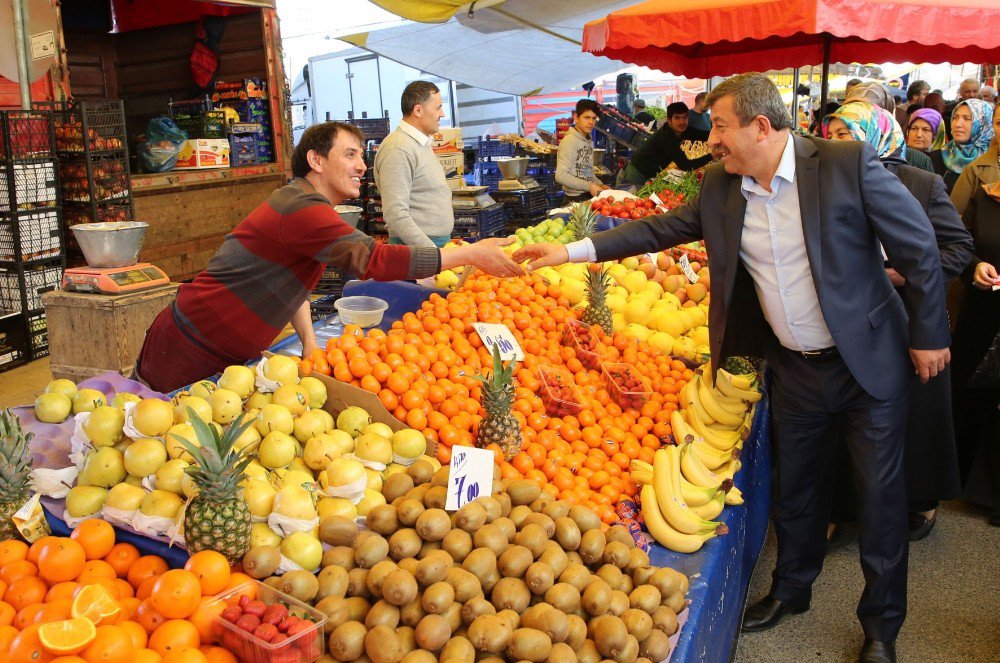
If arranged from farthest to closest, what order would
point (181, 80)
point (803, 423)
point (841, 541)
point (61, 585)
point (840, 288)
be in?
point (181, 80) → point (841, 541) → point (803, 423) → point (840, 288) → point (61, 585)

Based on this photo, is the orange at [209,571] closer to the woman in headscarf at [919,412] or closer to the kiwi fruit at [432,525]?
the kiwi fruit at [432,525]

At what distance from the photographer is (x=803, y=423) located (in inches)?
119

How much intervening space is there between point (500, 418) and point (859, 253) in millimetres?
1334

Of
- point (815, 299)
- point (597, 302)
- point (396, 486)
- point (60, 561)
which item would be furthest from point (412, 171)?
point (60, 561)

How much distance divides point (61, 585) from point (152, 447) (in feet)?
1.33

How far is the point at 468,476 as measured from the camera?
85.4 inches

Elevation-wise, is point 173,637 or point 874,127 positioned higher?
point 874,127

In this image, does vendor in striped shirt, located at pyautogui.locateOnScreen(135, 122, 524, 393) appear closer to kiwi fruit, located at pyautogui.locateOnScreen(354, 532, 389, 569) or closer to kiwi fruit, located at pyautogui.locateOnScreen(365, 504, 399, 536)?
kiwi fruit, located at pyautogui.locateOnScreen(365, 504, 399, 536)

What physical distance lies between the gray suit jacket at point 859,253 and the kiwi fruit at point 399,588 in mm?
1656

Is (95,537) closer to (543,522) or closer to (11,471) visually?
(11,471)

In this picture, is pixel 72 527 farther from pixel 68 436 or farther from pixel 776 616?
pixel 776 616

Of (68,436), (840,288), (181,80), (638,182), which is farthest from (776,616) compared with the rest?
(181,80)

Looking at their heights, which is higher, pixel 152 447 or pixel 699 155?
pixel 699 155

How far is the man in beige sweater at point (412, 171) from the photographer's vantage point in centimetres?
448
